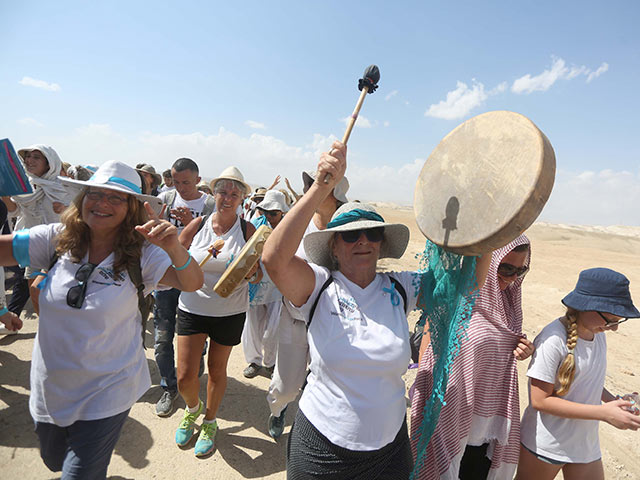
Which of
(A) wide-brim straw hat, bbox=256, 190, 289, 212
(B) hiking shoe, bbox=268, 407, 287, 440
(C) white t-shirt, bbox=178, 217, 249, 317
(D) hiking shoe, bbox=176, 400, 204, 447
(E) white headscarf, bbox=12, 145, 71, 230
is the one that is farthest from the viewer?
(A) wide-brim straw hat, bbox=256, 190, 289, 212

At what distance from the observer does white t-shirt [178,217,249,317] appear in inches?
110

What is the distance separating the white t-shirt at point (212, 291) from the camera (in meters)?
2.80

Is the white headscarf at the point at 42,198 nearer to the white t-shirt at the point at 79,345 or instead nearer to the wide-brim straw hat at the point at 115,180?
the wide-brim straw hat at the point at 115,180

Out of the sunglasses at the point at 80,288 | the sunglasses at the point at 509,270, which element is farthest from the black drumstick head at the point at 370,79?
the sunglasses at the point at 80,288

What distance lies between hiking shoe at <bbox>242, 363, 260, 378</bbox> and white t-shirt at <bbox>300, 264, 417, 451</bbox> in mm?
2832

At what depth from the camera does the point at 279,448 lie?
310 centimetres

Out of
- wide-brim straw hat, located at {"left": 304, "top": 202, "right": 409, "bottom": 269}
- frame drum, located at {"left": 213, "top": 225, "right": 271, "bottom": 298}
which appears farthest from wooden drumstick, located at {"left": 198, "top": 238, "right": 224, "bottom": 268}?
wide-brim straw hat, located at {"left": 304, "top": 202, "right": 409, "bottom": 269}

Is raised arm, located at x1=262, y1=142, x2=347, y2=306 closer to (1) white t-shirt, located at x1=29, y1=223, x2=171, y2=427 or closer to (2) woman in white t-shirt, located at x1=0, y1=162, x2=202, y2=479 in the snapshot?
(2) woman in white t-shirt, located at x1=0, y1=162, x2=202, y2=479

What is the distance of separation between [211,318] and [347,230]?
1.75m

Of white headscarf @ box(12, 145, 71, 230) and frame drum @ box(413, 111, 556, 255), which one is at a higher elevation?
frame drum @ box(413, 111, 556, 255)

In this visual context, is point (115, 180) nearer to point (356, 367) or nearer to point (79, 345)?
point (79, 345)

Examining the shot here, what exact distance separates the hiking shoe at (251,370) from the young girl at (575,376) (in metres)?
3.20

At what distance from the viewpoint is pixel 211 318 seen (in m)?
2.85

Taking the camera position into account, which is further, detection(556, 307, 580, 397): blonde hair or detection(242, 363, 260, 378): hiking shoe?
detection(242, 363, 260, 378): hiking shoe
